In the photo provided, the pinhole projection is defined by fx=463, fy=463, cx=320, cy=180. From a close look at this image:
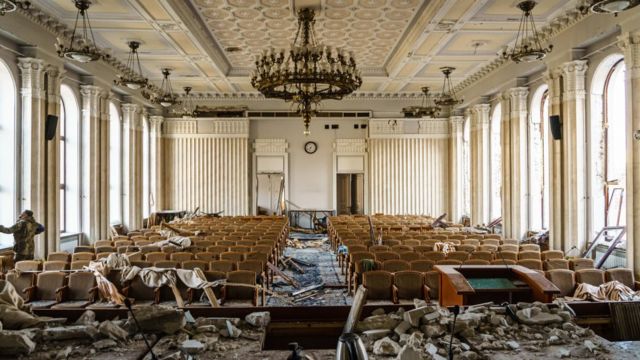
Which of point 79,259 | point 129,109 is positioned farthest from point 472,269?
point 129,109

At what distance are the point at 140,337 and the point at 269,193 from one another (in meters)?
17.3

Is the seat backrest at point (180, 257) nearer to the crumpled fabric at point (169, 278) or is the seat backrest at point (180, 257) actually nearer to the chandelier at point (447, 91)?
the crumpled fabric at point (169, 278)

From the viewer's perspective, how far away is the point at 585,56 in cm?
1001

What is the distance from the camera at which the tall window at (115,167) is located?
15.8 m

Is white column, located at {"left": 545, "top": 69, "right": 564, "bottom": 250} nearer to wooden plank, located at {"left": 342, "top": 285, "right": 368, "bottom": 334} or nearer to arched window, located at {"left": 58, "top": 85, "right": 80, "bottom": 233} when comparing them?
wooden plank, located at {"left": 342, "top": 285, "right": 368, "bottom": 334}

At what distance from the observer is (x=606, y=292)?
6211 millimetres

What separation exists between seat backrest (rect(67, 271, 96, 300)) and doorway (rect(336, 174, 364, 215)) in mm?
14697

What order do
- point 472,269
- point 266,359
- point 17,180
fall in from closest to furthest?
point 266,359 < point 472,269 < point 17,180

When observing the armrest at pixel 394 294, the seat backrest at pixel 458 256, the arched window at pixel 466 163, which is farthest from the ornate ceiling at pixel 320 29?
the armrest at pixel 394 294

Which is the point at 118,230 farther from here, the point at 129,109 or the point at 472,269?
the point at 472,269

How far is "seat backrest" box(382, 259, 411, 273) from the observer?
7.34 m

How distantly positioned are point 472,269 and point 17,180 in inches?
368

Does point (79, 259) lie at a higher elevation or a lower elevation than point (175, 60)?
lower

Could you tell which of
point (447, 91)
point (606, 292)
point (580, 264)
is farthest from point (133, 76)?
point (447, 91)
